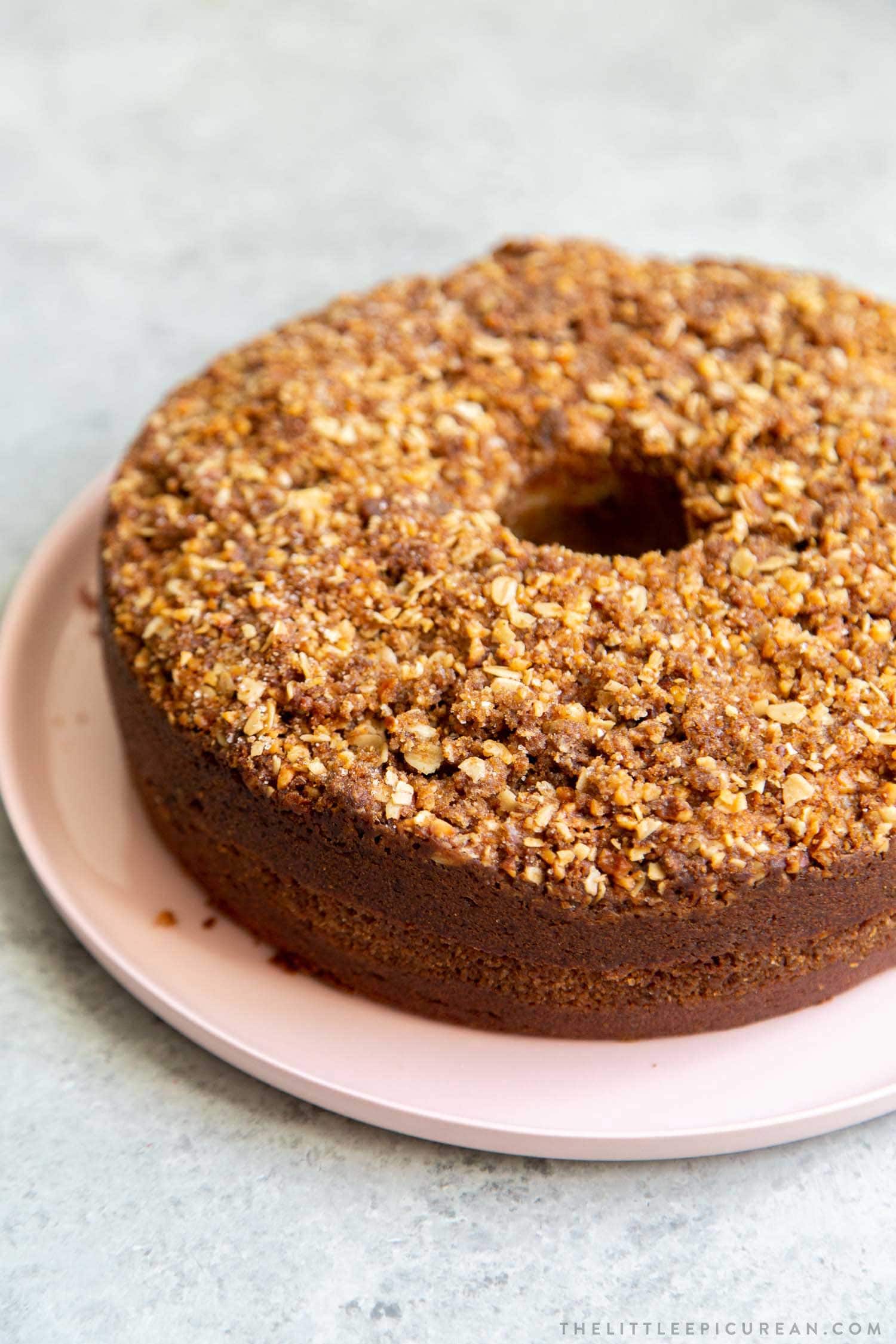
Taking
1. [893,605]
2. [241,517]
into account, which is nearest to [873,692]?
[893,605]

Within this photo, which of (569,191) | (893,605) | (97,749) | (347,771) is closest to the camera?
(347,771)

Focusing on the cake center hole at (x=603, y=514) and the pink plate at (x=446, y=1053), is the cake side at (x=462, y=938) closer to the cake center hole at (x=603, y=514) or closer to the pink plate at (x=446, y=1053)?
the pink plate at (x=446, y=1053)

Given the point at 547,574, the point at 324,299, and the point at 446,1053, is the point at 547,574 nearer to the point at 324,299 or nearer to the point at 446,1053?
the point at 446,1053

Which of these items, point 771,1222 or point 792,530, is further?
point 792,530

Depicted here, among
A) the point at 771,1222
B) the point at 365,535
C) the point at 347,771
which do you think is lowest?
the point at 771,1222

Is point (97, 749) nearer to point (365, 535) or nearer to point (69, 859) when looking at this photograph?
point (69, 859)

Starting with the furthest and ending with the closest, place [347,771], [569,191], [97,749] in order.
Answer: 1. [569,191]
2. [97,749]
3. [347,771]

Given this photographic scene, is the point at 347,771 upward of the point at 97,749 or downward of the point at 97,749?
upward

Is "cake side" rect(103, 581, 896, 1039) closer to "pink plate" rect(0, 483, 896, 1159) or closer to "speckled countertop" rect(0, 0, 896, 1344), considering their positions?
"pink plate" rect(0, 483, 896, 1159)
